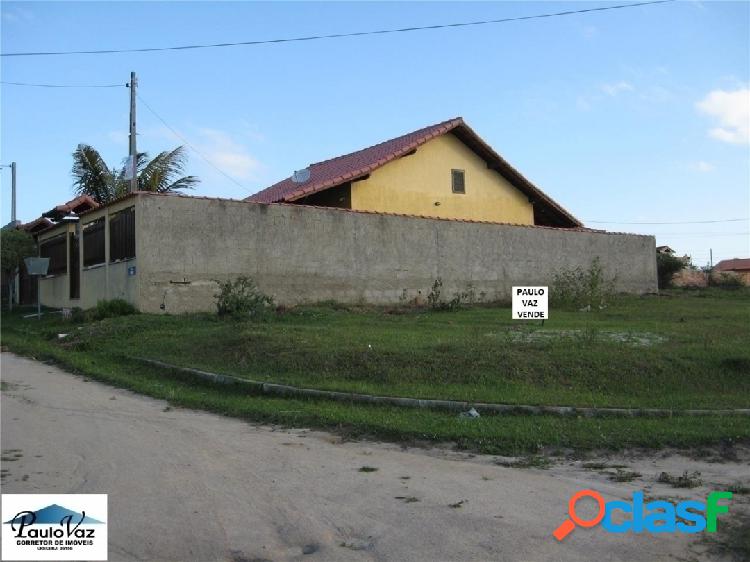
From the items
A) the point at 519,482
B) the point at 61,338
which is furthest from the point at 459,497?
the point at 61,338

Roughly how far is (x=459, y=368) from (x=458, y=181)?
18.6 m

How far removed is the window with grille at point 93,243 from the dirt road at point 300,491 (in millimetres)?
11493

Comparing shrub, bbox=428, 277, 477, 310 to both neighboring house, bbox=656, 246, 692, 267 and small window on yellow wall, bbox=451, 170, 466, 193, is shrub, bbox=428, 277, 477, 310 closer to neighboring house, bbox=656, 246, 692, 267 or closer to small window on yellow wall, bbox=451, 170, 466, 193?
small window on yellow wall, bbox=451, 170, 466, 193

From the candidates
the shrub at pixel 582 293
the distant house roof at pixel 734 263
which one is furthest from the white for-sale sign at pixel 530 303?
the distant house roof at pixel 734 263

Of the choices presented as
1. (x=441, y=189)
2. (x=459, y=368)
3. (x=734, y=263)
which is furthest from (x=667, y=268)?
(x=734, y=263)

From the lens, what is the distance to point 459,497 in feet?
18.7

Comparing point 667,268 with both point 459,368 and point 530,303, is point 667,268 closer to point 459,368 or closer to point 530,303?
point 530,303

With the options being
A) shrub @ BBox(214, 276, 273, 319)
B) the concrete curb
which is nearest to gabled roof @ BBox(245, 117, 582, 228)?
shrub @ BBox(214, 276, 273, 319)

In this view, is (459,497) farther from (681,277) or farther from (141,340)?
(681,277)

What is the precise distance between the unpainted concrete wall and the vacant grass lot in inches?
75.7

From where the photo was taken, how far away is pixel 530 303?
14.7m

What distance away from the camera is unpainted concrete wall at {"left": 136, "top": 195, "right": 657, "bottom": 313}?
17.2 meters

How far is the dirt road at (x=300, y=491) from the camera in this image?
461cm

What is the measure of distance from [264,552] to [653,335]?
34.1 ft
